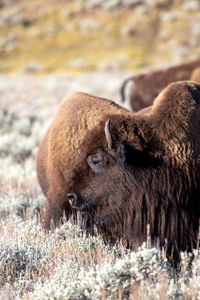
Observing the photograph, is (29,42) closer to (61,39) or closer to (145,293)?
(61,39)

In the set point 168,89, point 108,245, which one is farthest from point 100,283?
point 168,89

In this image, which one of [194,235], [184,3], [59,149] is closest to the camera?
[194,235]

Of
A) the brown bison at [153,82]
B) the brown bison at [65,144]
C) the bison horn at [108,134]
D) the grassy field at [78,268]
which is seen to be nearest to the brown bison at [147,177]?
the bison horn at [108,134]

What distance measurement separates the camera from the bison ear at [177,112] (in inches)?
150

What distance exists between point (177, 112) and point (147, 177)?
0.63 meters

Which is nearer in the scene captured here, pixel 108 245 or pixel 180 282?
pixel 180 282

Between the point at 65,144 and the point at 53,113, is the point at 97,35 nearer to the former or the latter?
the point at 53,113

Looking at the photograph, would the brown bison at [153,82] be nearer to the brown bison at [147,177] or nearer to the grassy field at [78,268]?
the grassy field at [78,268]

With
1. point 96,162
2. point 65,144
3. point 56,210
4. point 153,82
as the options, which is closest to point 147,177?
point 96,162

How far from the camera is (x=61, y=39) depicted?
45.3 meters

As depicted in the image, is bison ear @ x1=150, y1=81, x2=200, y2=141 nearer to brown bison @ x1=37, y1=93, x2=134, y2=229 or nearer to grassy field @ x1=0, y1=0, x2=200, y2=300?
brown bison @ x1=37, y1=93, x2=134, y2=229

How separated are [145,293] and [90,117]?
8.90ft

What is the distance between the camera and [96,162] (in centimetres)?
387

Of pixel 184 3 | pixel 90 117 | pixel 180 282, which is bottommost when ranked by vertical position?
pixel 180 282
